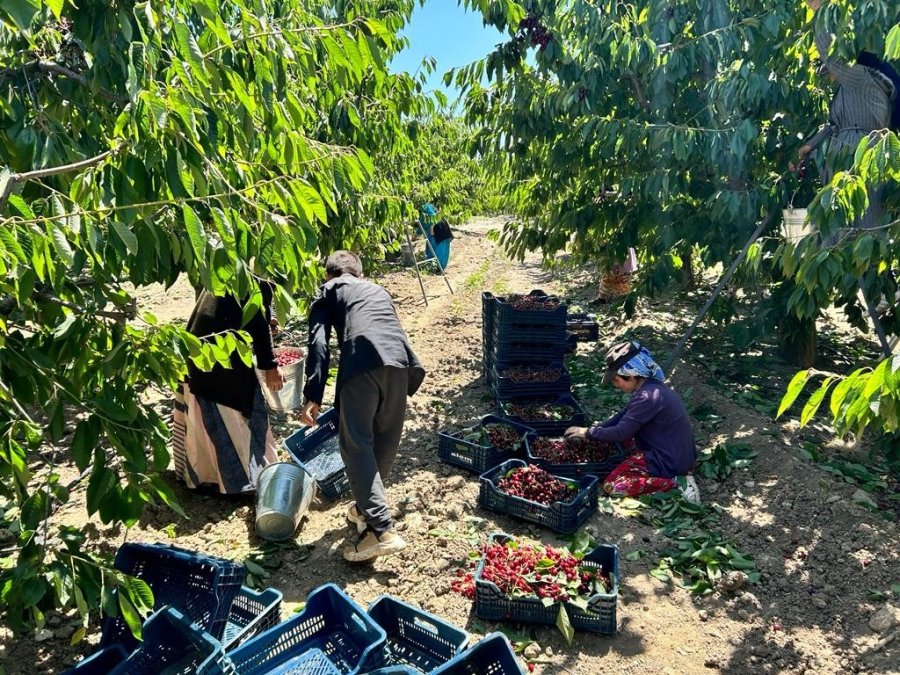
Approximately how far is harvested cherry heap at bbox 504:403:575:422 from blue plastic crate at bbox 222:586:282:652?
282 centimetres

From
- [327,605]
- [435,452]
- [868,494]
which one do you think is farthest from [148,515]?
[868,494]

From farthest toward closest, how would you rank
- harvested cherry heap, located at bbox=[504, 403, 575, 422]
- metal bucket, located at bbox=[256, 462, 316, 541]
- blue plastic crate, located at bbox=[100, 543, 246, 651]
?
harvested cherry heap, located at bbox=[504, 403, 575, 422], metal bucket, located at bbox=[256, 462, 316, 541], blue plastic crate, located at bbox=[100, 543, 246, 651]

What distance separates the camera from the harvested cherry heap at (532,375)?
5871 millimetres

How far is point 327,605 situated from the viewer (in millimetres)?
2979

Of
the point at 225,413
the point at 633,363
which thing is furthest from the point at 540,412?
the point at 225,413

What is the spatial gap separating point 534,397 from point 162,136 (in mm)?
4608

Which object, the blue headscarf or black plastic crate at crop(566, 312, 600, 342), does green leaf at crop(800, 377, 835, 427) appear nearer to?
the blue headscarf

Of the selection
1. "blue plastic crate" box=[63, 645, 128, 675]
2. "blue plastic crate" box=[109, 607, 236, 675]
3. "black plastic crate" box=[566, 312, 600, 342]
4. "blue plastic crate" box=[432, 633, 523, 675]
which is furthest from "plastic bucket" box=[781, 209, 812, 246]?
"blue plastic crate" box=[63, 645, 128, 675]

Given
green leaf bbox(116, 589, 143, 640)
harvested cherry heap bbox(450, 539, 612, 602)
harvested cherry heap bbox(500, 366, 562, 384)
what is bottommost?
harvested cherry heap bbox(450, 539, 612, 602)

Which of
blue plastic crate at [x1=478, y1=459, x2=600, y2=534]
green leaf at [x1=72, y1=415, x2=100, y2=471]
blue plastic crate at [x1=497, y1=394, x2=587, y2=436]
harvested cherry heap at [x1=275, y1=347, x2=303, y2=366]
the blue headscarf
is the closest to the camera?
green leaf at [x1=72, y1=415, x2=100, y2=471]

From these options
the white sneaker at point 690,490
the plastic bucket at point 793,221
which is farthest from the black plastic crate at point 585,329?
the white sneaker at point 690,490

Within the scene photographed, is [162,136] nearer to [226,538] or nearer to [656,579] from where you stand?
[226,538]

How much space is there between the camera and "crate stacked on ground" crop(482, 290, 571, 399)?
5873mm

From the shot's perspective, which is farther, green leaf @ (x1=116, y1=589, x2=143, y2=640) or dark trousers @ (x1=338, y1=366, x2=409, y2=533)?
dark trousers @ (x1=338, y1=366, x2=409, y2=533)
